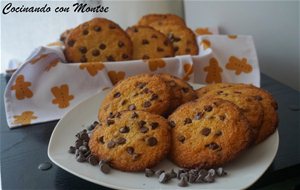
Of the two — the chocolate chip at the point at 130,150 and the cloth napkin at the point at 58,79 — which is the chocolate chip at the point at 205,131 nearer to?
the chocolate chip at the point at 130,150

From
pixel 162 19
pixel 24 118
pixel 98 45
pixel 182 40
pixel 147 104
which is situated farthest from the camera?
pixel 162 19

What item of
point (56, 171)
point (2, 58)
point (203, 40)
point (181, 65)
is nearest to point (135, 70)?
point (181, 65)

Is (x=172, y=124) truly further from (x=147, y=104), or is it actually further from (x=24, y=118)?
(x=24, y=118)

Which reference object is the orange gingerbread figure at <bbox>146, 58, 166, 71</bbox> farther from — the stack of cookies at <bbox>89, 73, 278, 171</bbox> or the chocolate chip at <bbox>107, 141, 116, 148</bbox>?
the chocolate chip at <bbox>107, 141, 116, 148</bbox>

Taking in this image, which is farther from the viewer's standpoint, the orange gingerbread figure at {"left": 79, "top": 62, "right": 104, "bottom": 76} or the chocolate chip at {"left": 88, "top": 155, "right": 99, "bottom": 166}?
the orange gingerbread figure at {"left": 79, "top": 62, "right": 104, "bottom": 76}

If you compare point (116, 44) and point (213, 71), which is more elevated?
point (116, 44)

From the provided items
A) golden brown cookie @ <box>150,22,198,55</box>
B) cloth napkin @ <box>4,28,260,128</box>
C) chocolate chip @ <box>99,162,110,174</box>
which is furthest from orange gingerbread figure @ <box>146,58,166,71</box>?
chocolate chip @ <box>99,162,110,174</box>

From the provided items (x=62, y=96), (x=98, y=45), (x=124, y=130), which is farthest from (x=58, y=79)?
(x=124, y=130)
